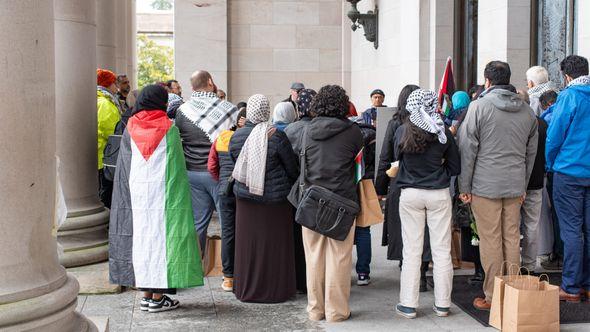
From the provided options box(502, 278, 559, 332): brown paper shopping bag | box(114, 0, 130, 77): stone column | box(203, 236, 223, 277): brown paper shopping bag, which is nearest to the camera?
box(502, 278, 559, 332): brown paper shopping bag

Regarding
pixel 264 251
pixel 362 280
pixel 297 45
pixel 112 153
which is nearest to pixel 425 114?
pixel 264 251

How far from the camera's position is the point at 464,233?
8102mm

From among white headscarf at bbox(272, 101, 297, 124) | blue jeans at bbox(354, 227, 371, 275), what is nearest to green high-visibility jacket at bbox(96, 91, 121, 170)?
white headscarf at bbox(272, 101, 297, 124)

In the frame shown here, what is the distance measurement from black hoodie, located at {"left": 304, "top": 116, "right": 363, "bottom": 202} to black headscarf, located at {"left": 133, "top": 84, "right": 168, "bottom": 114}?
1284 mm

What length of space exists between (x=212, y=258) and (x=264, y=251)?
4.31 ft

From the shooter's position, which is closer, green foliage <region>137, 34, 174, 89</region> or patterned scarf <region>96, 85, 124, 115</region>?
patterned scarf <region>96, 85, 124, 115</region>

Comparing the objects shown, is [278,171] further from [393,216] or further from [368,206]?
[393,216]

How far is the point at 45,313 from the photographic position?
437 centimetres

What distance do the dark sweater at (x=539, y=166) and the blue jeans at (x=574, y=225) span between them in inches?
5.7

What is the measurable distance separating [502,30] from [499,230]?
468 centimetres

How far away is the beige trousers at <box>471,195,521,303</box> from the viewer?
7.04m

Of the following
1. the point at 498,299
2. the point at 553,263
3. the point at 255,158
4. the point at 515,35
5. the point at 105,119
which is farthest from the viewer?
the point at 515,35

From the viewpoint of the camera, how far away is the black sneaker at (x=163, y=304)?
23.5 feet

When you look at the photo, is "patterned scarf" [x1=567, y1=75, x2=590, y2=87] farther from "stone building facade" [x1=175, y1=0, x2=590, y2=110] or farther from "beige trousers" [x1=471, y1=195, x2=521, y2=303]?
"stone building facade" [x1=175, y1=0, x2=590, y2=110]
